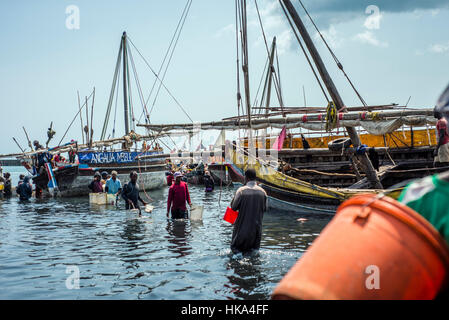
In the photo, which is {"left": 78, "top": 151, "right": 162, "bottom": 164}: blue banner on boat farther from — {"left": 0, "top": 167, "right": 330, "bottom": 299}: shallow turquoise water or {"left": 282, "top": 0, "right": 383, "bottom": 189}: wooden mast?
{"left": 282, "top": 0, "right": 383, "bottom": 189}: wooden mast

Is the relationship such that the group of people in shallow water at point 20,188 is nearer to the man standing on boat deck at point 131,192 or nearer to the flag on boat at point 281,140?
the man standing on boat deck at point 131,192

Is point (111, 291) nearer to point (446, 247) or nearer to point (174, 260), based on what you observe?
point (174, 260)

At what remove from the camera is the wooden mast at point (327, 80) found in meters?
14.8

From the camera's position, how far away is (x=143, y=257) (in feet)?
31.8

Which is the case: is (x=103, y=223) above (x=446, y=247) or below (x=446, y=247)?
below

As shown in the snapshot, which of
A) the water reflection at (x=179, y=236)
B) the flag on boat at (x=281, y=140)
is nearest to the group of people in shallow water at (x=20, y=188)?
the water reflection at (x=179, y=236)

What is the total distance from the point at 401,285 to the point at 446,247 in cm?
23

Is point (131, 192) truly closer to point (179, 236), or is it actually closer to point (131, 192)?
point (131, 192)

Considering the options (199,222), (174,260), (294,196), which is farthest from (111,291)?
(294,196)

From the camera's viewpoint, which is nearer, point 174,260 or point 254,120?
point 174,260

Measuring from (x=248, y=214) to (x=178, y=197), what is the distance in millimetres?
5908

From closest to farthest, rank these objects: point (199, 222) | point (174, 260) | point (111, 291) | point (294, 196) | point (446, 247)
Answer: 1. point (446, 247)
2. point (111, 291)
3. point (174, 260)
4. point (199, 222)
5. point (294, 196)

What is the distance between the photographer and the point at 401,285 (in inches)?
69.6

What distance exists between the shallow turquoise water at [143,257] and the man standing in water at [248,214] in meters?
0.37
